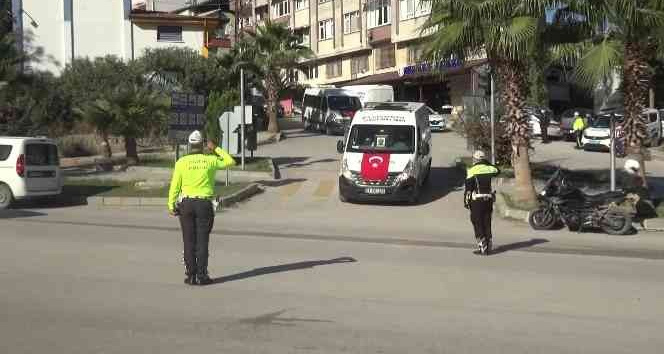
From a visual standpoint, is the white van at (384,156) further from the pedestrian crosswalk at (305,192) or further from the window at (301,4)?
the window at (301,4)

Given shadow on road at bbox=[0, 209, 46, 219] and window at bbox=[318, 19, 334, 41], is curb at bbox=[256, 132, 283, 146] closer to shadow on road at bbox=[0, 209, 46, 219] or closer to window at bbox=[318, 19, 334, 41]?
shadow on road at bbox=[0, 209, 46, 219]

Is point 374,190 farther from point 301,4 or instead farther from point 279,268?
point 301,4

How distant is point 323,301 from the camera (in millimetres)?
8703

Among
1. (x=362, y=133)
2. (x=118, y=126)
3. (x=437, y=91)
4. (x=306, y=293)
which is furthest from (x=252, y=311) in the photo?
(x=437, y=91)

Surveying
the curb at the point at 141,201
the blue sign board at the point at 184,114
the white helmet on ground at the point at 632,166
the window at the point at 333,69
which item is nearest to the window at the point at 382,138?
the curb at the point at 141,201

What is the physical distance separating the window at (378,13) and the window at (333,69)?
6797 millimetres

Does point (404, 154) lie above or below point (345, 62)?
below

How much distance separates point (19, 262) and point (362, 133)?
1194 cm

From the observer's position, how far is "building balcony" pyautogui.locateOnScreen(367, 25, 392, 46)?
58.4 m

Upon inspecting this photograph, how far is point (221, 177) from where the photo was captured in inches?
997

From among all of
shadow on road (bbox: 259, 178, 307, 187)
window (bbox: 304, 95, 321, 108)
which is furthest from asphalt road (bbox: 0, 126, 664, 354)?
window (bbox: 304, 95, 321, 108)

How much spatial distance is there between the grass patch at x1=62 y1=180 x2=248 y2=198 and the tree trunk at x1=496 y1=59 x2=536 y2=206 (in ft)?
24.3

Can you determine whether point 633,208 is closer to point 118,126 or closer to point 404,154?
point 404,154

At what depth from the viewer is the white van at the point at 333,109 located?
A: 42.8m
